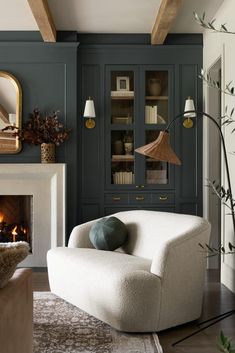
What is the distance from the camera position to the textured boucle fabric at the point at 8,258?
6.37ft

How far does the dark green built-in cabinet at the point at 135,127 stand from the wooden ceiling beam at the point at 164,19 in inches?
10.9

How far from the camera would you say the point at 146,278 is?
3146 millimetres

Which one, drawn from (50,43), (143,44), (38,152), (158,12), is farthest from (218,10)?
(38,152)

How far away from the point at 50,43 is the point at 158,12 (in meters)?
1.36

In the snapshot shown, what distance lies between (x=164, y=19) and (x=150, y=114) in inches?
49.7

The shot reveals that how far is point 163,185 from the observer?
574 cm

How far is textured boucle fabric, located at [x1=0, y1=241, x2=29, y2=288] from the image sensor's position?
194 cm

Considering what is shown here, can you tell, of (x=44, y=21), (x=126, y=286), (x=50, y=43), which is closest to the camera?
(x=126, y=286)

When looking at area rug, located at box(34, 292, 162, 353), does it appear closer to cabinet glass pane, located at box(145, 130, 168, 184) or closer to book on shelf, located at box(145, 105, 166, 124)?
cabinet glass pane, located at box(145, 130, 168, 184)

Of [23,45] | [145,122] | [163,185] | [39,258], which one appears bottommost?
[39,258]

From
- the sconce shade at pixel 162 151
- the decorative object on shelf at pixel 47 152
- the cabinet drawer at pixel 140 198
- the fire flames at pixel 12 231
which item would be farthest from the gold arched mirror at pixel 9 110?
the sconce shade at pixel 162 151

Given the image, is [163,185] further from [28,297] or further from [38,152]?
[28,297]

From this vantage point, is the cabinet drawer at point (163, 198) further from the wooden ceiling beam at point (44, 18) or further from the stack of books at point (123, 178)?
the wooden ceiling beam at point (44, 18)

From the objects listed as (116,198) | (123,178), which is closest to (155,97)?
(123,178)
